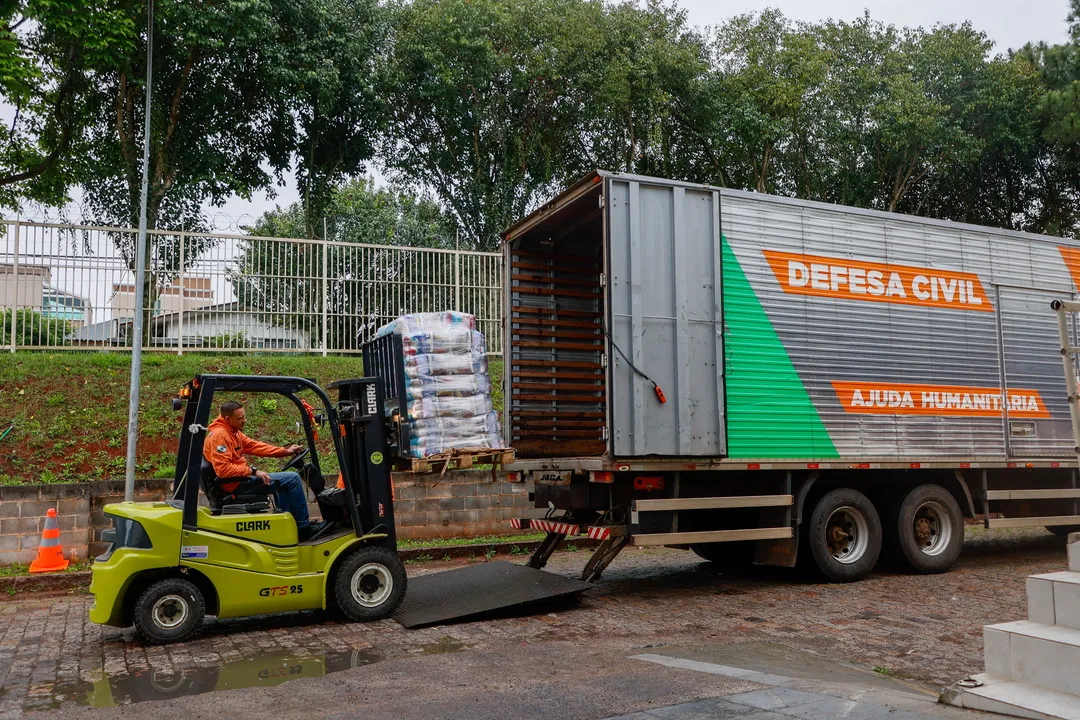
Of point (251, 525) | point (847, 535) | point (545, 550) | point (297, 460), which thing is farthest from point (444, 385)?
point (847, 535)

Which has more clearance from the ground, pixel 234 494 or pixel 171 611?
pixel 234 494

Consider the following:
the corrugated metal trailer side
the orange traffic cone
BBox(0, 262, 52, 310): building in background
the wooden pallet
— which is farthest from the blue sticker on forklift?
BBox(0, 262, 52, 310): building in background

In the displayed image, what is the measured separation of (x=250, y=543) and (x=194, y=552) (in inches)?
15.8

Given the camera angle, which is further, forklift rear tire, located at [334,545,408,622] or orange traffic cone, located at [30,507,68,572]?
orange traffic cone, located at [30,507,68,572]

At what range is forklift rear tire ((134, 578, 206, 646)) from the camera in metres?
6.19

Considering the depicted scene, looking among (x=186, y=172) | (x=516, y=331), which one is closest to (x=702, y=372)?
(x=516, y=331)

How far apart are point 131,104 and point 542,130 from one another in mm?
10089

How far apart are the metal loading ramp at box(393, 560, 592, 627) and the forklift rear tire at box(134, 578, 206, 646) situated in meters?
1.57

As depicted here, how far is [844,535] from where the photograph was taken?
29.2 ft

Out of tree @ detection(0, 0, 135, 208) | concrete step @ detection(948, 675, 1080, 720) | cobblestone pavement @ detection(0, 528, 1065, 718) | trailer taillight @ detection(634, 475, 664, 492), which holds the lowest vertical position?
cobblestone pavement @ detection(0, 528, 1065, 718)

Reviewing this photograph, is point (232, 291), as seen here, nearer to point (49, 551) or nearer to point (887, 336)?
point (49, 551)

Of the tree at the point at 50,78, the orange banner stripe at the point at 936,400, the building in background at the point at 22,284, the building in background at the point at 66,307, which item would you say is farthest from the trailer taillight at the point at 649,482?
the tree at the point at 50,78

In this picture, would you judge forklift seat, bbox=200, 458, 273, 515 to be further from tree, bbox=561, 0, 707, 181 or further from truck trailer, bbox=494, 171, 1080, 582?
tree, bbox=561, 0, 707, 181

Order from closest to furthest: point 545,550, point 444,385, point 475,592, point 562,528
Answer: point 475,592 → point 444,385 → point 562,528 → point 545,550
